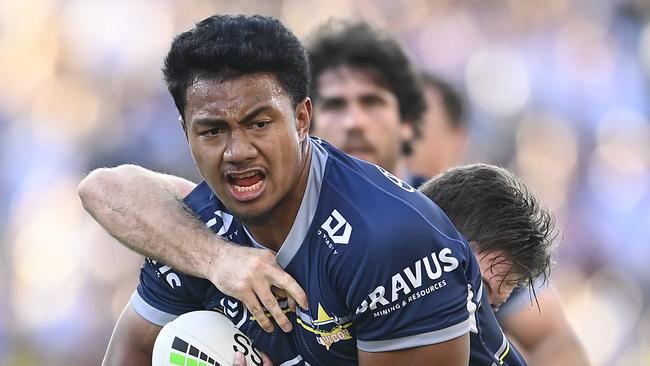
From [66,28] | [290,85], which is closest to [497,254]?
[290,85]

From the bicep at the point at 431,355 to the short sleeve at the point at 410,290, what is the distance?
0.02m

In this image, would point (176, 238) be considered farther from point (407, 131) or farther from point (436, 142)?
point (436, 142)

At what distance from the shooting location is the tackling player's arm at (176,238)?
2.92 m

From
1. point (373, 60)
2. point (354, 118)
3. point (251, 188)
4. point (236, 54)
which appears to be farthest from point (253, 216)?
point (373, 60)

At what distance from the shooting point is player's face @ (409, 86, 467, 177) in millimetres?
6496

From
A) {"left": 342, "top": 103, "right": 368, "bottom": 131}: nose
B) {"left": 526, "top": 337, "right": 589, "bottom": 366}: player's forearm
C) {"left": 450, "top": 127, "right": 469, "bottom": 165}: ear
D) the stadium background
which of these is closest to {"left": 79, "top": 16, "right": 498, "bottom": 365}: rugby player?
{"left": 526, "top": 337, "right": 589, "bottom": 366}: player's forearm

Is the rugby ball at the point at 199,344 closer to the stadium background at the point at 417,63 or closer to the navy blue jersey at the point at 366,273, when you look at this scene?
the navy blue jersey at the point at 366,273

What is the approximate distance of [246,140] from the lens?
9.19ft

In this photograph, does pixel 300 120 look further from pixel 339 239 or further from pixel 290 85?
pixel 339 239

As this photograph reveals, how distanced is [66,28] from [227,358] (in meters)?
5.88

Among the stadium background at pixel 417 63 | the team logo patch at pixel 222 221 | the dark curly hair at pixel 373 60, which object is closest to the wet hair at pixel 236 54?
the team logo patch at pixel 222 221

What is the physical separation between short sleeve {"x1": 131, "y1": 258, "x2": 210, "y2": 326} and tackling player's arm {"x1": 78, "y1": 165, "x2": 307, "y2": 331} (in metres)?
0.07

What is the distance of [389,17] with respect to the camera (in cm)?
874

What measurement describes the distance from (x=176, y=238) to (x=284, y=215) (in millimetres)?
335
